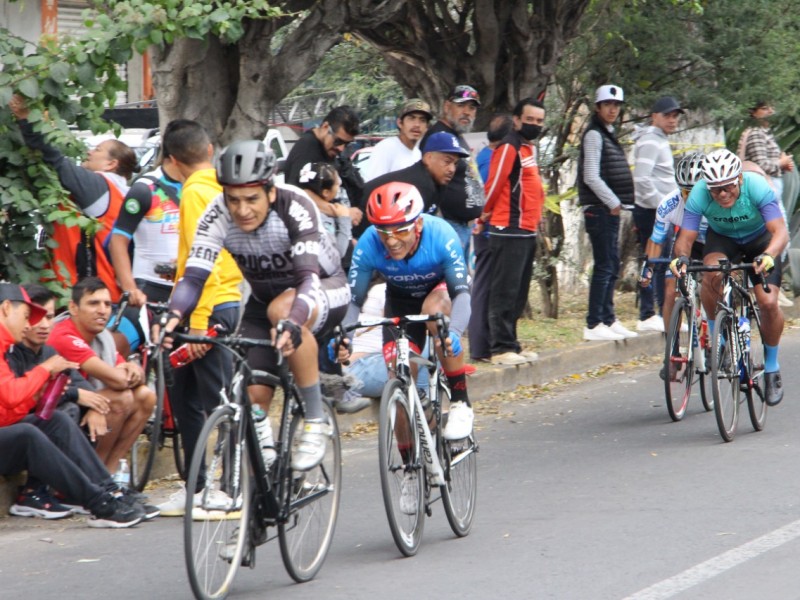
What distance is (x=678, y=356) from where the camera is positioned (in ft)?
32.2

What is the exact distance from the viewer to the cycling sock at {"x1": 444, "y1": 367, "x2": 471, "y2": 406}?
23.0ft

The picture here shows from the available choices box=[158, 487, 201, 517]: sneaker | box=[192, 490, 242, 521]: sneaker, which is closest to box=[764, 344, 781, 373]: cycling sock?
box=[158, 487, 201, 517]: sneaker

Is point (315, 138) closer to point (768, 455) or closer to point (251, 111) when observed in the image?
point (251, 111)

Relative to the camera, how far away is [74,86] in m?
8.48

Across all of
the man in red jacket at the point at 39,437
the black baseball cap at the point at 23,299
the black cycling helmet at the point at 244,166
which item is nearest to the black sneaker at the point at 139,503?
the man in red jacket at the point at 39,437

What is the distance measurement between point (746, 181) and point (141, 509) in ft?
15.8

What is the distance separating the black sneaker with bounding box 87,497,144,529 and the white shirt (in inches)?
164

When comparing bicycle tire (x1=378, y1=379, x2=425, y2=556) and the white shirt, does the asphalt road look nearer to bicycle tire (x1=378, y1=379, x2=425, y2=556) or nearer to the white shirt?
bicycle tire (x1=378, y1=379, x2=425, y2=556)

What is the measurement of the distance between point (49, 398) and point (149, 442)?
1.10 metres

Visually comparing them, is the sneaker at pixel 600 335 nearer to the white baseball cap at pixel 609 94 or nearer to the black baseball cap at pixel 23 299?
the white baseball cap at pixel 609 94

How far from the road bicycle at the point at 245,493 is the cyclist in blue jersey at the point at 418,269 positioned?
0.81 metres

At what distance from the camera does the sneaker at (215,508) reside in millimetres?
5293

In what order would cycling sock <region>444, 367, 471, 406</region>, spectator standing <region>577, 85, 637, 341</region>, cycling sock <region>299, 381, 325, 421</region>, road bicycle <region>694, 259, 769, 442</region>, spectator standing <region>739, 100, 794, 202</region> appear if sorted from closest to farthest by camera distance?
cycling sock <region>299, 381, 325, 421</region>
cycling sock <region>444, 367, 471, 406</region>
road bicycle <region>694, 259, 769, 442</region>
spectator standing <region>577, 85, 637, 341</region>
spectator standing <region>739, 100, 794, 202</region>

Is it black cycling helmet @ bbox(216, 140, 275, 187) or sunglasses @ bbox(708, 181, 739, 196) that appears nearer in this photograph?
black cycling helmet @ bbox(216, 140, 275, 187)
